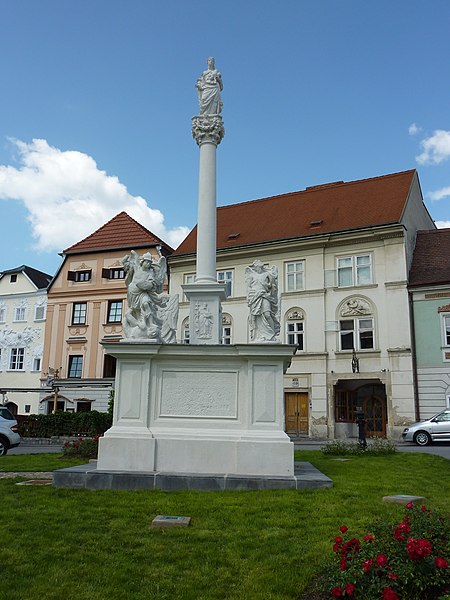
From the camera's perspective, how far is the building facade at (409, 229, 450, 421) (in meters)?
26.9

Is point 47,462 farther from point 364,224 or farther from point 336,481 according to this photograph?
point 364,224

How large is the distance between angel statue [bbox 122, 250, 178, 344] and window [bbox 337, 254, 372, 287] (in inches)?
797

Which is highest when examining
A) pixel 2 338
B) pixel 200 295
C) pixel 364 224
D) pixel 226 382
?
pixel 364 224

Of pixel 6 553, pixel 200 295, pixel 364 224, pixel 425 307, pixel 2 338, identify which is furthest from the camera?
pixel 2 338

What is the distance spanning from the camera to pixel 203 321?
39.2 ft

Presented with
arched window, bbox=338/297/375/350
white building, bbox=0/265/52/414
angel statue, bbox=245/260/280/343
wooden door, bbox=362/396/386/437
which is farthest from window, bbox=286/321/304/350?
angel statue, bbox=245/260/280/343

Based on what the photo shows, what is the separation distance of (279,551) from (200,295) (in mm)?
7050

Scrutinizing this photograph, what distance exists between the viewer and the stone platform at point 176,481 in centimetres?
885

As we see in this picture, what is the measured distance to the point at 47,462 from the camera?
14.4 metres

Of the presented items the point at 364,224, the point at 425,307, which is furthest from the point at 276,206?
the point at 425,307

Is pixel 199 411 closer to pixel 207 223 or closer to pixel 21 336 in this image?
pixel 207 223

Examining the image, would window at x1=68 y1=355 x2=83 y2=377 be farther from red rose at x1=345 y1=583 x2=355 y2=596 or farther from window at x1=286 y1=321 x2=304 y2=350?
red rose at x1=345 y1=583 x2=355 y2=596

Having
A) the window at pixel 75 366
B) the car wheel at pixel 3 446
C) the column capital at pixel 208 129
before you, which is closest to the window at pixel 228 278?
the window at pixel 75 366

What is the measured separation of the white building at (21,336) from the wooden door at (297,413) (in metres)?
17.3
